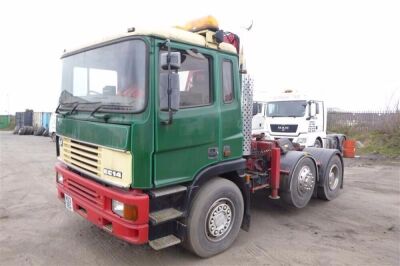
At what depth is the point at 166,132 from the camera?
11.1 ft

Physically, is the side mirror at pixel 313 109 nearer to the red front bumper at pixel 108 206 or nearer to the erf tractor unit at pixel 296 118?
the erf tractor unit at pixel 296 118

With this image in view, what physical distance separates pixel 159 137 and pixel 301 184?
323 centimetres

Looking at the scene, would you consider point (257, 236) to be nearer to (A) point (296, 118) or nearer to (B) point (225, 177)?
(B) point (225, 177)

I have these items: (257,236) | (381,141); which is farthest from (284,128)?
(257,236)

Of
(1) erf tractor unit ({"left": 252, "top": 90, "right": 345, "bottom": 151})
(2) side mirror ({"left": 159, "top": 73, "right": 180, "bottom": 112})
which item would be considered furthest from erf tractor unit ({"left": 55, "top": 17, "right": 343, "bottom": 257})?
(1) erf tractor unit ({"left": 252, "top": 90, "right": 345, "bottom": 151})

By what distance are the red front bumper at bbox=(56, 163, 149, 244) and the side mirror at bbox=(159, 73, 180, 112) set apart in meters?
0.93

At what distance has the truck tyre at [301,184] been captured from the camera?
212 inches

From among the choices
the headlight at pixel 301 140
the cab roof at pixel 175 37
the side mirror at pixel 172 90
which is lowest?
the headlight at pixel 301 140

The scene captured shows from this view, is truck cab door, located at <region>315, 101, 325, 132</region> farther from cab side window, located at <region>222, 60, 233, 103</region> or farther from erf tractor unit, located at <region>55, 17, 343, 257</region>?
cab side window, located at <region>222, 60, 233, 103</region>

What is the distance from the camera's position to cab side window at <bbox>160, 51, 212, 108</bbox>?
3.63 m

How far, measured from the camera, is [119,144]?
329cm

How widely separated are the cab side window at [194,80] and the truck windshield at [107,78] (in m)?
0.51

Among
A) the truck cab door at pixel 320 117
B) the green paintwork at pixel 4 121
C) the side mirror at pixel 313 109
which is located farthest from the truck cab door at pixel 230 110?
the green paintwork at pixel 4 121

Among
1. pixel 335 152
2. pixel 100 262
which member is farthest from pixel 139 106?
pixel 335 152
